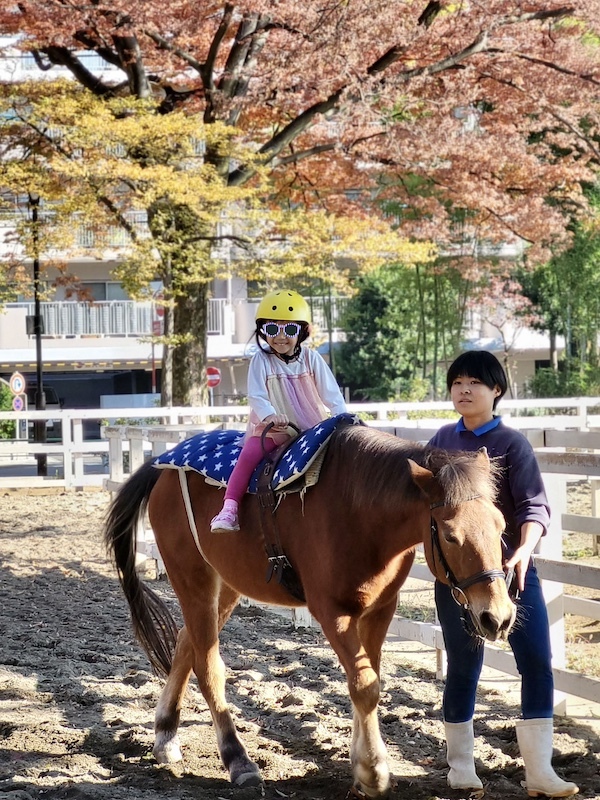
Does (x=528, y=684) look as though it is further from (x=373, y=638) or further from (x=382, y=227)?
(x=382, y=227)

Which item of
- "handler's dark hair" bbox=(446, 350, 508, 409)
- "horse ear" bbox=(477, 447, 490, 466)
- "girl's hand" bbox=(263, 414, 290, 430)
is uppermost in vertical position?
"handler's dark hair" bbox=(446, 350, 508, 409)

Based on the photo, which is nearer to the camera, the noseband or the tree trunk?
the noseband

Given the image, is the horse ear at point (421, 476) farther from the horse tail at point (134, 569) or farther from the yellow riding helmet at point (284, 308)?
the horse tail at point (134, 569)

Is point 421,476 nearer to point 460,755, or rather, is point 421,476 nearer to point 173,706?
point 460,755

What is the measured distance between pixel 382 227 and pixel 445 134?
1.93 m

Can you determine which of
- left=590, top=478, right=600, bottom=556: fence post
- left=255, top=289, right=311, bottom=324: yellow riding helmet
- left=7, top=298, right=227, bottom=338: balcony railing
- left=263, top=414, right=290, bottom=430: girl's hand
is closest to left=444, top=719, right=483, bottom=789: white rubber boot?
left=263, top=414, right=290, bottom=430: girl's hand

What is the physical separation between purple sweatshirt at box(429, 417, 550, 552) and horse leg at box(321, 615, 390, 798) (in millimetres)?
649

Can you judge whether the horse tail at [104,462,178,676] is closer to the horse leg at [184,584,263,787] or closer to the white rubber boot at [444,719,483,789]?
the horse leg at [184,584,263,787]

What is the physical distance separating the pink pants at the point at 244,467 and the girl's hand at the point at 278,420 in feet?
0.38

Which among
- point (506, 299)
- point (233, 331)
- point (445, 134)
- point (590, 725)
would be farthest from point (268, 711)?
point (233, 331)

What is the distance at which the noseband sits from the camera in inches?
119

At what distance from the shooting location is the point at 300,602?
4008 millimetres

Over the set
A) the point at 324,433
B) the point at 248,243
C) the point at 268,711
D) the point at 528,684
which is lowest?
the point at 268,711

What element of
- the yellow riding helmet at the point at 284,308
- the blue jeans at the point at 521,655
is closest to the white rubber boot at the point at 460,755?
the blue jeans at the point at 521,655
